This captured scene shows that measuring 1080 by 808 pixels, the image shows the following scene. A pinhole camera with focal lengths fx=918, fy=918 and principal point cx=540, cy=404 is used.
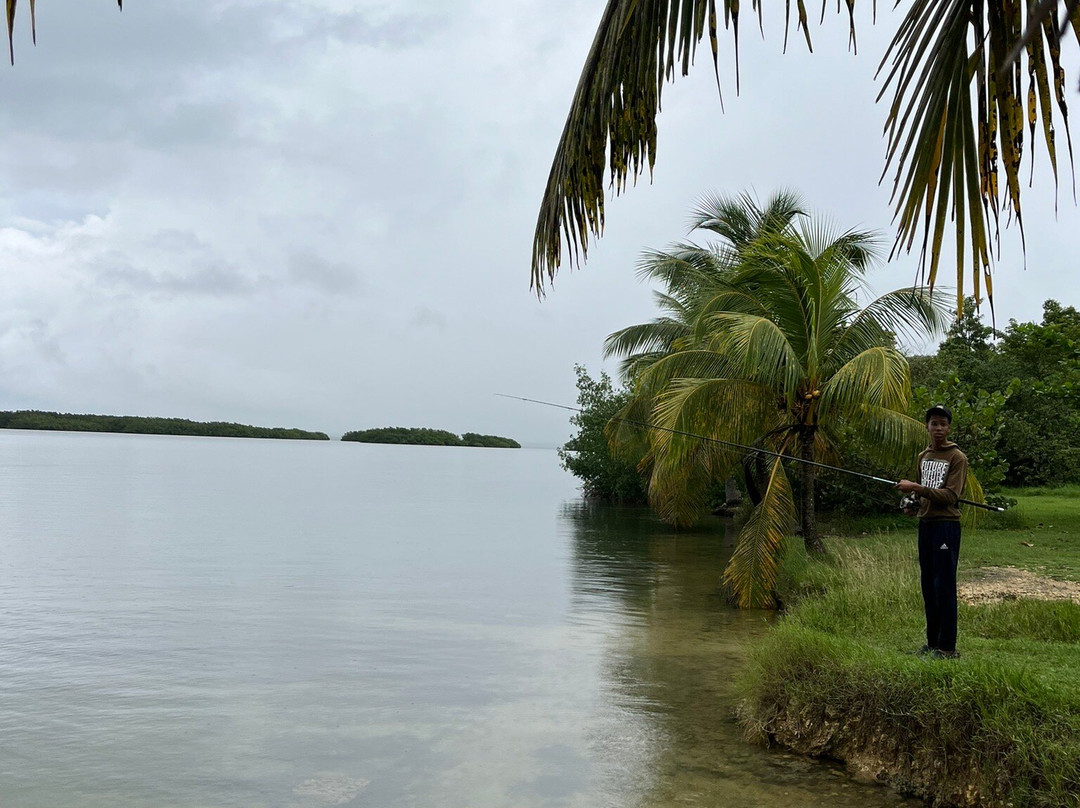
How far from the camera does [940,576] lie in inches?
247

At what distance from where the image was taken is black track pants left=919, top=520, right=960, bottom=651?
6.26 meters

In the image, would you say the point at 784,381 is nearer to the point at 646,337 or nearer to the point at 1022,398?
the point at 646,337

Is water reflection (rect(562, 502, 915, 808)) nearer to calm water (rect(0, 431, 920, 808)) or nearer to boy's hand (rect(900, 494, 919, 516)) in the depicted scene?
calm water (rect(0, 431, 920, 808))

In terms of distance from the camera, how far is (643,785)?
618 centimetres

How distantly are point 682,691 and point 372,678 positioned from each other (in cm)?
313

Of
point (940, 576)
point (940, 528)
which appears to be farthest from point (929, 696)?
point (940, 528)

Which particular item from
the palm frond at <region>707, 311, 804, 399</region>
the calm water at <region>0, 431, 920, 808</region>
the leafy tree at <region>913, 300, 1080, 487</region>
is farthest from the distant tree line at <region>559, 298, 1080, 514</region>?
the calm water at <region>0, 431, 920, 808</region>

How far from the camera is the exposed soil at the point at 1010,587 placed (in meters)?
9.67

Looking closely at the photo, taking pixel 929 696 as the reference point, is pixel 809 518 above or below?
above

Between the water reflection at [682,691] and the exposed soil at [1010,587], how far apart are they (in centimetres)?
245

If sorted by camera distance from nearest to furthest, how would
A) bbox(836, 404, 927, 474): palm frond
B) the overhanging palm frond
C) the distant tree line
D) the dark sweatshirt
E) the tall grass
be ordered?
the tall grass → the dark sweatshirt → the overhanging palm frond → bbox(836, 404, 927, 474): palm frond → the distant tree line

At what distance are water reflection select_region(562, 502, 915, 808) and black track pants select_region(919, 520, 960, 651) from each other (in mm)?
1215

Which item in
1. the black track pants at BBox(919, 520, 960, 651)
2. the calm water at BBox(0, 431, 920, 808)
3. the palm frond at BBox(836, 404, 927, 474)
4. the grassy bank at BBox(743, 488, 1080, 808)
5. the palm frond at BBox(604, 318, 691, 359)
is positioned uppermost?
the palm frond at BBox(604, 318, 691, 359)

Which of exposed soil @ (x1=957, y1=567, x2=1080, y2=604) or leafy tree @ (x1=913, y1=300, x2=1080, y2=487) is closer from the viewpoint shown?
exposed soil @ (x1=957, y1=567, x2=1080, y2=604)
